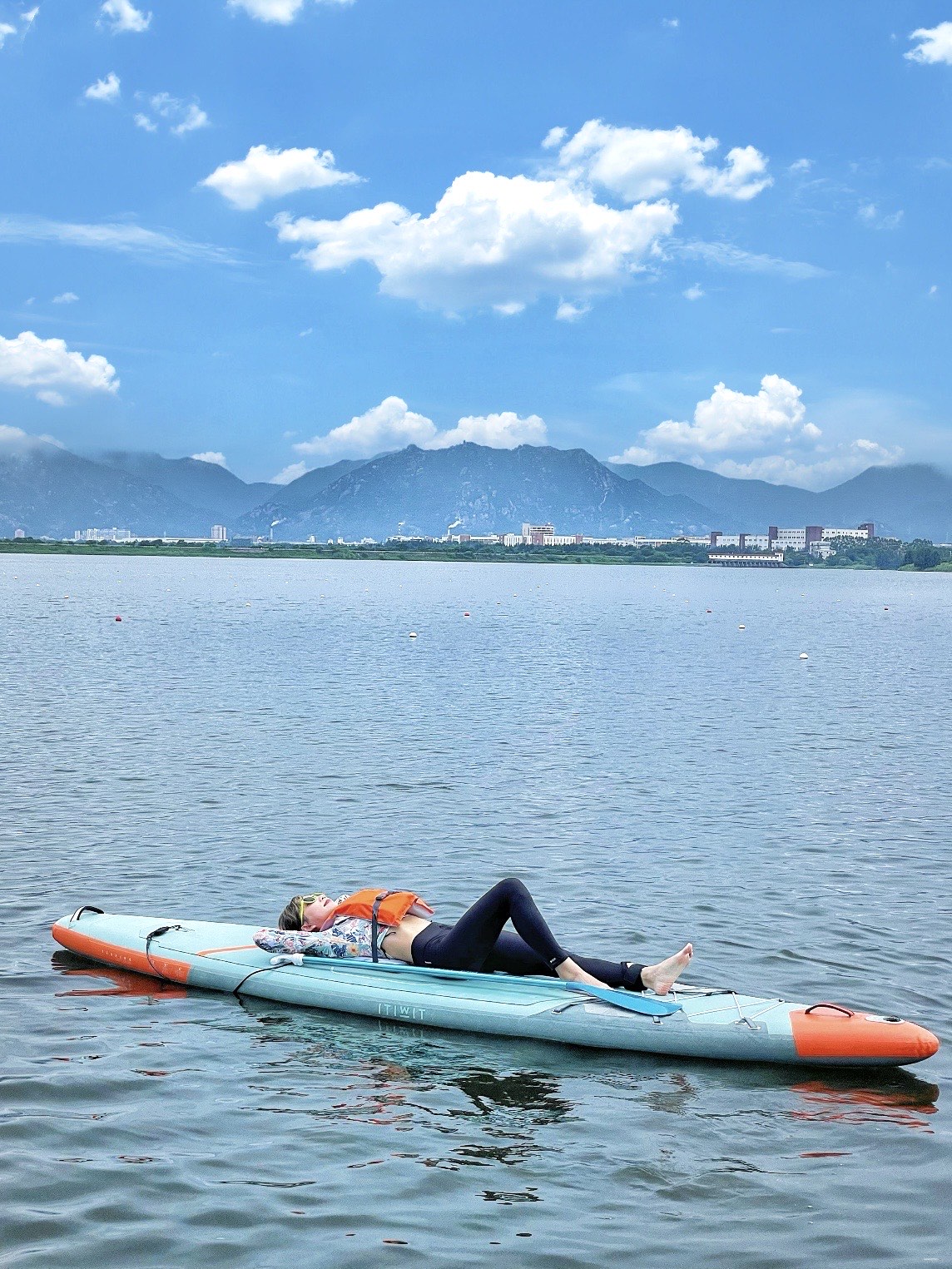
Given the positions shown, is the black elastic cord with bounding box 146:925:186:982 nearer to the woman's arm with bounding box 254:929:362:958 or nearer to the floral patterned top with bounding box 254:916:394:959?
the woman's arm with bounding box 254:929:362:958

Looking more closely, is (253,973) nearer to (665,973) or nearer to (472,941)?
(472,941)

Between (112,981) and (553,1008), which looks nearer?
(553,1008)

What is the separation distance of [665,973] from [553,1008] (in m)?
0.88

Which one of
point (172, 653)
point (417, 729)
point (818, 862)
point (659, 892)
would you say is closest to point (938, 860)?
point (818, 862)

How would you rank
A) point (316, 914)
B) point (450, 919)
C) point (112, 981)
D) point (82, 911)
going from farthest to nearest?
1. point (450, 919)
2. point (82, 911)
3. point (112, 981)
4. point (316, 914)

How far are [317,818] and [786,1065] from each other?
9021mm

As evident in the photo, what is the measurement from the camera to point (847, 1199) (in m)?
Answer: 7.15

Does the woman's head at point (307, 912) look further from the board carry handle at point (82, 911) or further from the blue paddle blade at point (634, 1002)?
the blue paddle blade at point (634, 1002)

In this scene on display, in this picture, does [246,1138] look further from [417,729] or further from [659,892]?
[417,729]

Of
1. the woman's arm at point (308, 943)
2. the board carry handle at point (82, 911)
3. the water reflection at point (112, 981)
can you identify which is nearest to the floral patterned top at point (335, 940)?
the woman's arm at point (308, 943)

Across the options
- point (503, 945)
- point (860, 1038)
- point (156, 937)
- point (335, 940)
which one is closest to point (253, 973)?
point (335, 940)

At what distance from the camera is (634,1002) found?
30.1 ft

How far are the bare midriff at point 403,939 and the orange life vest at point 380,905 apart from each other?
0.07 meters

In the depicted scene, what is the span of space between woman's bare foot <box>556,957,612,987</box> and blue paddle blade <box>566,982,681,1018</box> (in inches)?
4.6
